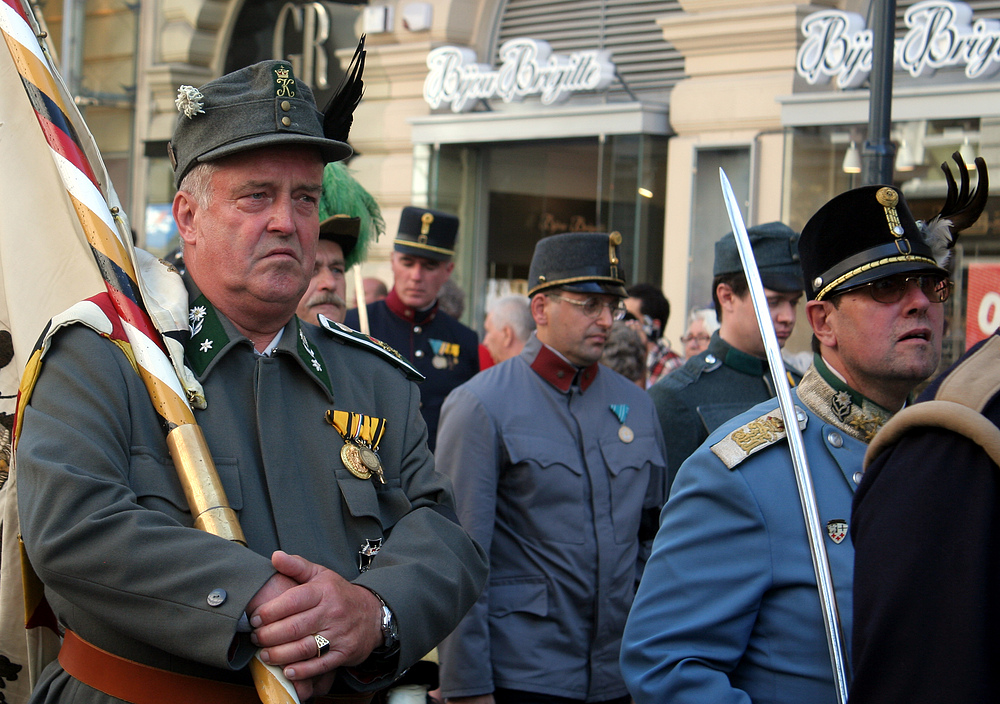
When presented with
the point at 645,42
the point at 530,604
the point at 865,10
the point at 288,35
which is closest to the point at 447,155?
the point at 645,42

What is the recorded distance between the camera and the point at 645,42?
10.8m

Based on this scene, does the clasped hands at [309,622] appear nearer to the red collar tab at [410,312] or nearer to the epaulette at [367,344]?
the epaulette at [367,344]

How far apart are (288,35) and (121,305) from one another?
12369mm

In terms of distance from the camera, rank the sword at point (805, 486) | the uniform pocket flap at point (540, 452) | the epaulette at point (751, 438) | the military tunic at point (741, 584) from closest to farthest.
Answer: the sword at point (805, 486)
the military tunic at point (741, 584)
the epaulette at point (751, 438)
the uniform pocket flap at point (540, 452)

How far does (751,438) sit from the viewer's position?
2.51 metres

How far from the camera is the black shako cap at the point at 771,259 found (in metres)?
4.35

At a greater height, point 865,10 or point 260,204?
point 865,10

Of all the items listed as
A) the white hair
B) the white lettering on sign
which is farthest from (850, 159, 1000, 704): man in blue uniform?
the white lettering on sign

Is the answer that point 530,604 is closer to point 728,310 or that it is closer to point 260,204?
point 728,310

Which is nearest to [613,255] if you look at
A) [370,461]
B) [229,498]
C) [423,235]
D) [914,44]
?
[370,461]

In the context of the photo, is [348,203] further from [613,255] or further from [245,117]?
[245,117]

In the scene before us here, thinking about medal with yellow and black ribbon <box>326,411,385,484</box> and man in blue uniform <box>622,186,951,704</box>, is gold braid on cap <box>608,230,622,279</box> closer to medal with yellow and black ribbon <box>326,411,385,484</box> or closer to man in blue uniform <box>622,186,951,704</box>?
man in blue uniform <box>622,186,951,704</box>

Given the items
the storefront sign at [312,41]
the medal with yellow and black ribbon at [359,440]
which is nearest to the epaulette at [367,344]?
the medal with yellow and black ribbon at [359,440]

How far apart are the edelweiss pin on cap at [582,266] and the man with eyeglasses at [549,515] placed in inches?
7.6
